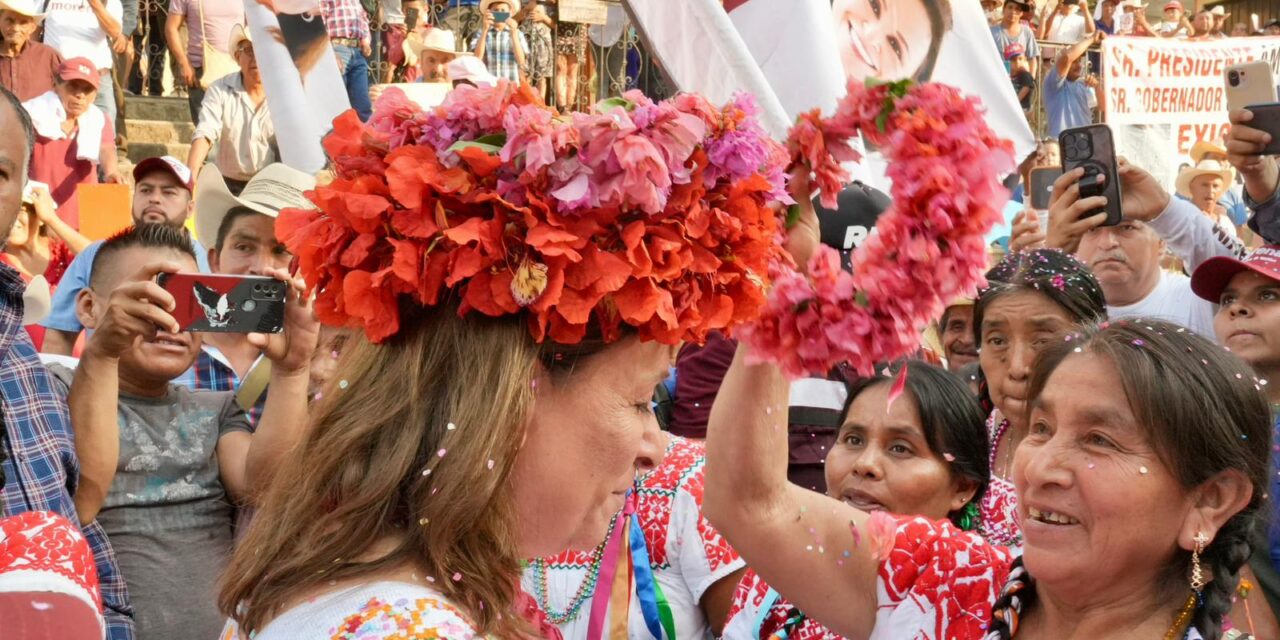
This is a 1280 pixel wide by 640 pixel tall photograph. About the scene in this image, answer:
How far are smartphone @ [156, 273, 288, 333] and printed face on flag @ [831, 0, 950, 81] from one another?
3.05m

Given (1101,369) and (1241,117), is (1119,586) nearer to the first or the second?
(1101,369)

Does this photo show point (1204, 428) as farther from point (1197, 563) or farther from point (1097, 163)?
point (1097, 163)

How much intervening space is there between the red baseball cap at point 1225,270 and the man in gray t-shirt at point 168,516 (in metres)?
2.69

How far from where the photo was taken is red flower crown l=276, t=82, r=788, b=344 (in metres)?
1.64

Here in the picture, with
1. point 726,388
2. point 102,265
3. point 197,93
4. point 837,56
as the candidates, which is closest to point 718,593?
point 726,388

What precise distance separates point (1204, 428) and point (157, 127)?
1004cm

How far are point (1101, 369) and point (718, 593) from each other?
1.18 metres

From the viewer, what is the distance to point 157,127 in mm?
10797

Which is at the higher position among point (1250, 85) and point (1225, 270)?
point (1250, 85)

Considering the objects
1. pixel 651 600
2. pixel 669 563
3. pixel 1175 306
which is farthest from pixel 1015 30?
pixel 651 600

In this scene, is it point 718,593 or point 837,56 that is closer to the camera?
point 718,593

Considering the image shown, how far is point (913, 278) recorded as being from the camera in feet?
6.06

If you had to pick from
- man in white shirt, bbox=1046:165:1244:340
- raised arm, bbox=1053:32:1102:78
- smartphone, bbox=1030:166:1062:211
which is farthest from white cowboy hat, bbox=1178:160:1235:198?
man in white shirt, bbox=1046:165:1244:340

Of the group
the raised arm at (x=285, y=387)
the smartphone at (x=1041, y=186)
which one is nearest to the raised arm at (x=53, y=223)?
the raised arm at (x=285, y=387)
